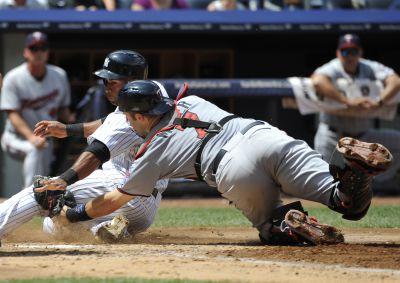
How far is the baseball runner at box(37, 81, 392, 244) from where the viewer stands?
17.2 feet

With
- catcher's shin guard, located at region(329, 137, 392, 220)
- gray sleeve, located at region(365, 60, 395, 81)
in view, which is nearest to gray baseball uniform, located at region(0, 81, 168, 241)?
catcher's shin guard, located at region(329, 137, 392, 220)

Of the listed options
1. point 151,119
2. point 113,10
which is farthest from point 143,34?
point 151,119

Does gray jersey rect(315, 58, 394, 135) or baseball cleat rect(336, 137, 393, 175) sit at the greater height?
baseball cleat rect(336, 137, 393, 175)

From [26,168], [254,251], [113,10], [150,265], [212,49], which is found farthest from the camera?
[212,49]

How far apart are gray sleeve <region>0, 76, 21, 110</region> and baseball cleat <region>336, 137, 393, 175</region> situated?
5.87 metres

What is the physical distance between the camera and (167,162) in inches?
207

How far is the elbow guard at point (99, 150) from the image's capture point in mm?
5520

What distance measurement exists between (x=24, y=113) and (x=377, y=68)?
393 centimetres

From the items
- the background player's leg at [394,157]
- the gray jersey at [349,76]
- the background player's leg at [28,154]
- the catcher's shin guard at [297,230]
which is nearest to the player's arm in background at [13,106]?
the background player's leg at [28,154]

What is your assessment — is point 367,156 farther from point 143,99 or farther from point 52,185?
point 52,185

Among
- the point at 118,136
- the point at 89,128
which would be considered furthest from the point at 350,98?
the point at 118,136

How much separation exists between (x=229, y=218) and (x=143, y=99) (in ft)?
9.76

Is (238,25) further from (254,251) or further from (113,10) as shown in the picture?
(254,251)

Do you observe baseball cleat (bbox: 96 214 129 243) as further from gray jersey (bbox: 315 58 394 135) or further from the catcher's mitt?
gray jersey (bbox: 315 58 394 135)
